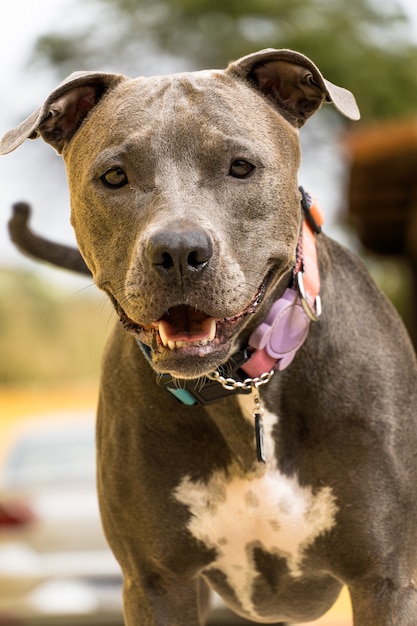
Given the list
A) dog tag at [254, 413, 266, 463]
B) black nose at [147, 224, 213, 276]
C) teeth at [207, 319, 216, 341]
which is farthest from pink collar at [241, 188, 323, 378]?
black nose at [147, 224, 213, 276]

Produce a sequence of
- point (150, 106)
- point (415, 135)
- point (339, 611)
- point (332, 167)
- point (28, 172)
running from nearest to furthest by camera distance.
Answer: point (150, 106) < point (339, 611) < point (415, 135) < point (332, 167) < point (28, 172)

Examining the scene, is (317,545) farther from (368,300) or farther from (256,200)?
(256,200)

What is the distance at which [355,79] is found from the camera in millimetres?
18141

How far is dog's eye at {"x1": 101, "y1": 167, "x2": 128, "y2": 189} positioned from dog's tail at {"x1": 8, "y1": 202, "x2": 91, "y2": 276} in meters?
1.12

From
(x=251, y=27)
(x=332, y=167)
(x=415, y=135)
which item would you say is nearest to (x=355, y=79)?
(x=332, y=167)

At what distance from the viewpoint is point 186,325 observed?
10.7 feet

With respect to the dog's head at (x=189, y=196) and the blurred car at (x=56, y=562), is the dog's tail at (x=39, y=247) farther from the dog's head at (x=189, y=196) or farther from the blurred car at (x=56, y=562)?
the blurred car at (x=56, y=562)

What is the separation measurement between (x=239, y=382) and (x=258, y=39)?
17.2m

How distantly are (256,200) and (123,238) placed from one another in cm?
36

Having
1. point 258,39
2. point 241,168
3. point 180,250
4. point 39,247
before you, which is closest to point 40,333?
Answer: point 258,39

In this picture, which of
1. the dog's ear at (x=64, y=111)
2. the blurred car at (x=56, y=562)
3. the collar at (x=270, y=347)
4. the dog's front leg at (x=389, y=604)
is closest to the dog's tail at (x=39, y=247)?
the dog's ear at (x=64, y=111)

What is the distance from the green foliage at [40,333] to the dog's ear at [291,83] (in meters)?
18.1

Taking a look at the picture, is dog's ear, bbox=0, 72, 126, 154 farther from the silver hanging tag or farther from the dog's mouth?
the silver hanging tag

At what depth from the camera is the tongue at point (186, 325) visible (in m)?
3.24
